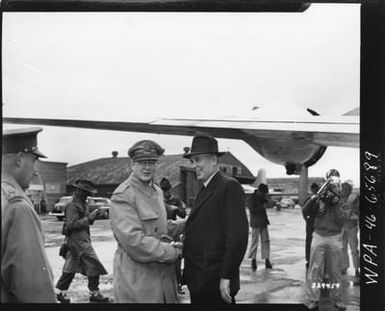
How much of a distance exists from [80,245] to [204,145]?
92 centimetres

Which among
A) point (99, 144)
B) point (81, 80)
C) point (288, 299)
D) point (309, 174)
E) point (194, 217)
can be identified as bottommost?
point (288, 299)

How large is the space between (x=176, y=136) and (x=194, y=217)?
1.58 feet

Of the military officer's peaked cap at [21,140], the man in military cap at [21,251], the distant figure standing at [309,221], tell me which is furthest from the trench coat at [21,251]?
the distant figure standing at [309,221]

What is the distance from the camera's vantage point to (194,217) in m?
2.71

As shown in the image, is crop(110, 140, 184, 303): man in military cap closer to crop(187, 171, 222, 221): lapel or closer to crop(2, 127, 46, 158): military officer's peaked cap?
crop(187, 171, 222, 221): lapel

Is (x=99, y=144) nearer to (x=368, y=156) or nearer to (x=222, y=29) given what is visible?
(x=222, y=29)

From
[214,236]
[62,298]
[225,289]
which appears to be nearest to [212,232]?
[214,236]

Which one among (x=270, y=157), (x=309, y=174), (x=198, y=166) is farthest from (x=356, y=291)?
(x=198, y=166)

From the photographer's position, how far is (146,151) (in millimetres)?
2703

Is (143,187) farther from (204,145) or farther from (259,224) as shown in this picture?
(259,224)

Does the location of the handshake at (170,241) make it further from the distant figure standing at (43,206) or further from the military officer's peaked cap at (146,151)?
the distant figure standing at (43,206)

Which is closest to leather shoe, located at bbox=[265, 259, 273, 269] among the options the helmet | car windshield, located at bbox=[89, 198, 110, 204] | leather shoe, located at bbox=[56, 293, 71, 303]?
the helmet

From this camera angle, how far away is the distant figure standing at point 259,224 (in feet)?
8.72

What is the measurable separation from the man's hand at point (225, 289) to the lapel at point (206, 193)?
42 cm
